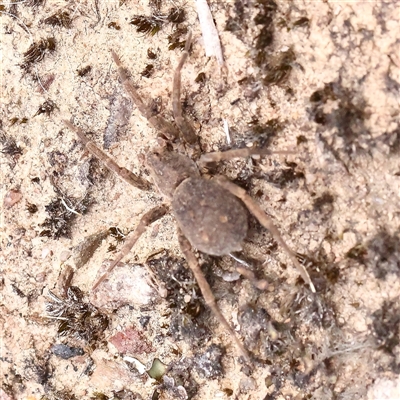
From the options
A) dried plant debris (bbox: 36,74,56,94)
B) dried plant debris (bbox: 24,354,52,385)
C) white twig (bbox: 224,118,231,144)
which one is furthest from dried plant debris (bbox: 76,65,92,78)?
dried plant debris (bbox: 24,354,52,385)

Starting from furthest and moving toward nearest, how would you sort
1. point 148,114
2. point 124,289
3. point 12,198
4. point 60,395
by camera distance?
point 12,198, point 60,395, point 124,289, point 148,114

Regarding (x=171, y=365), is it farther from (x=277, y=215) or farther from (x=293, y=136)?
(x=293, y=136)

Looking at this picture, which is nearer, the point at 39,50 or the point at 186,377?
the point at 186,377

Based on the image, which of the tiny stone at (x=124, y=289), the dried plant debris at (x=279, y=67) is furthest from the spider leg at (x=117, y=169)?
the dried plant debris at (x=279, y=67)

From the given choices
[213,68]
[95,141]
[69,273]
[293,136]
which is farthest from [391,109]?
[69,273]

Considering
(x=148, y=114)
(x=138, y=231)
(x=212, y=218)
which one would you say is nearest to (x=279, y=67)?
(x=148, y=114)

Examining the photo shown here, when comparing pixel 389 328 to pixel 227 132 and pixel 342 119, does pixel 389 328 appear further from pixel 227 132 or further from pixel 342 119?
pixel 227 132

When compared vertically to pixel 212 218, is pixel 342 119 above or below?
above
